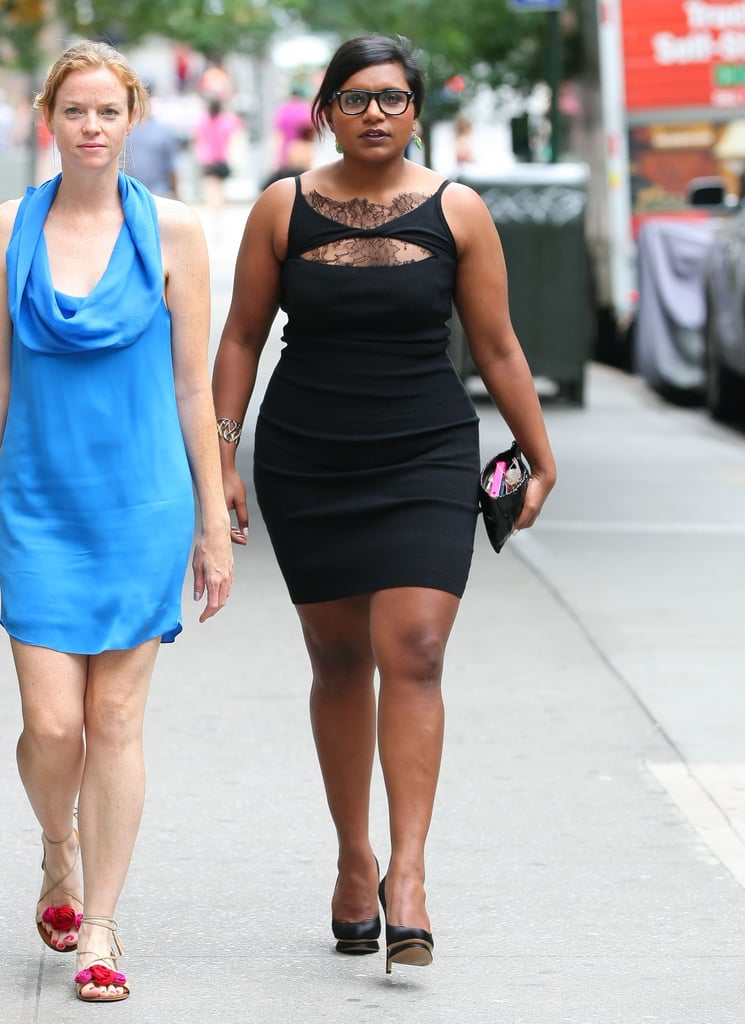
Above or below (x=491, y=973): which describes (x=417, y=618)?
above

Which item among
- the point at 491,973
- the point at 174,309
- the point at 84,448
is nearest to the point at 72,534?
the point at 84,448

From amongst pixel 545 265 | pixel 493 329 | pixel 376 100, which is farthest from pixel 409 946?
pixel 545 265

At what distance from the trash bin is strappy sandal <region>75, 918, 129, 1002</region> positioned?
36.0ft

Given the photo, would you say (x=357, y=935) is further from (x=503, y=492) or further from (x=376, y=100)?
(x=376, y=100)

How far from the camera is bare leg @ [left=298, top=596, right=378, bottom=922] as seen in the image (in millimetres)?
4465

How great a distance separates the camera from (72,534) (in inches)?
161

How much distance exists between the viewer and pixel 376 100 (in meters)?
4.30

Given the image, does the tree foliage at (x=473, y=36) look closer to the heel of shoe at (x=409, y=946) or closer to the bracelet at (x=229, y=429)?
the bracelet at (x=229, y=429)

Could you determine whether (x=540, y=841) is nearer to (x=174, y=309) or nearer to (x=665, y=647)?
(x=174, y=309)

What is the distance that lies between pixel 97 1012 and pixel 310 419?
4.01 feet

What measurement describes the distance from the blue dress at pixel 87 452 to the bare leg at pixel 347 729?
48 cm

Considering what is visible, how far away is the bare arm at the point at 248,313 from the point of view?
439 cm

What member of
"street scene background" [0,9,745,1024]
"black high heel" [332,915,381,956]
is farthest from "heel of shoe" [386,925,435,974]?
"black high heel" [332,915,381,956]

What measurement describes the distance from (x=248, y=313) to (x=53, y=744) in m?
0.98
